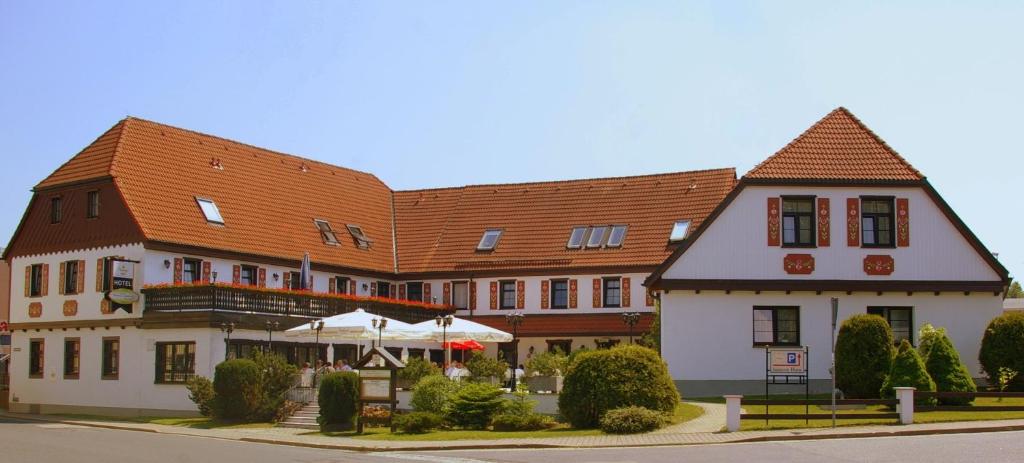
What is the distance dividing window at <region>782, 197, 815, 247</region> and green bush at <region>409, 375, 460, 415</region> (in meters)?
11.8

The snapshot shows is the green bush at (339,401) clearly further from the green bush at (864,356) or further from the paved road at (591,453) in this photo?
the green bush at (864,356)

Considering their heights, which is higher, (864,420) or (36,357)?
(36,357)

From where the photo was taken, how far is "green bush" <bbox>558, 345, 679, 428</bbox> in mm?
30375

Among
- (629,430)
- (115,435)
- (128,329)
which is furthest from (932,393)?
(128,329)

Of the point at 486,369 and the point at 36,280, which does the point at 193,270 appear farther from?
the point at 486,369

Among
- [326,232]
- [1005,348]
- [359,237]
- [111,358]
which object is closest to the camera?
[1005,348]

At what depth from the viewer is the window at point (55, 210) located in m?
50.6

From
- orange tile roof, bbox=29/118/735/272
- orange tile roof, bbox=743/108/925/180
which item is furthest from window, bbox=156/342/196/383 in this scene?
orange tile roof, bbox=743/108/925/180

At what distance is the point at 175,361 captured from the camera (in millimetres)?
44875

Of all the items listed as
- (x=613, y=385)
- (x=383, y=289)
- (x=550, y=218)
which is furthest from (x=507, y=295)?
(x=613, y=385)

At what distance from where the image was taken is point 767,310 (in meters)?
38.9

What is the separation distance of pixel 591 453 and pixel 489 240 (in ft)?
108

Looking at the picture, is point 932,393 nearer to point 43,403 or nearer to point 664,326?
point 664,326

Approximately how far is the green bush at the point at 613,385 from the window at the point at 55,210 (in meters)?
27.8
